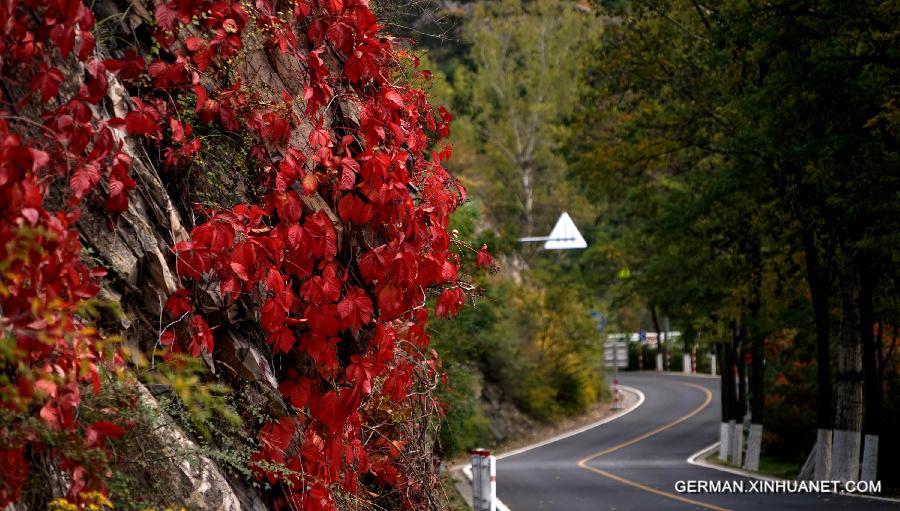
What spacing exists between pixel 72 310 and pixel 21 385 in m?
0.39

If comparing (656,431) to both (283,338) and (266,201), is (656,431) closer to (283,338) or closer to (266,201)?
(266,201)

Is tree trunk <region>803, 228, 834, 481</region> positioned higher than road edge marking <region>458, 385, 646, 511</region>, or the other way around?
tree trunk <region>803, 228, 834, 481</region>

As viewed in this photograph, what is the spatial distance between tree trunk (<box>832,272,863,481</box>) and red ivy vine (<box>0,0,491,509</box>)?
15.9 m

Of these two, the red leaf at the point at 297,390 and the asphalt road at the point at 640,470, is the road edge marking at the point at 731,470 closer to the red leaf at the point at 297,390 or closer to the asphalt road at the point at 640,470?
the asphalt road at the point at 640,470

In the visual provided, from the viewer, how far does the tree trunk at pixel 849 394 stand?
70.5ft

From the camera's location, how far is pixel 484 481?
12.8 meters

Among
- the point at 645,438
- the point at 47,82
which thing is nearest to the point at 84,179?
the point at 47,82

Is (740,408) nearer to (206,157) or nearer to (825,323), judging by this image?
(825,323)

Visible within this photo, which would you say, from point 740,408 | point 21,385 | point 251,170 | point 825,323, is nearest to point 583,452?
point 740,408

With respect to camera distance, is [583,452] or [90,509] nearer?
[90,509]

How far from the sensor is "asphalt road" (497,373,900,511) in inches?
742

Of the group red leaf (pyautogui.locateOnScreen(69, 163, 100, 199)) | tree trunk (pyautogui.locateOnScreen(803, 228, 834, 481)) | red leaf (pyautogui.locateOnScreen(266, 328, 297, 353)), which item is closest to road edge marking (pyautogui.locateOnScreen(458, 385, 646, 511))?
tree trunk (pyautogui.locateOnScreen(803, 228, 834, 481))

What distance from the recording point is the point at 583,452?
116ft

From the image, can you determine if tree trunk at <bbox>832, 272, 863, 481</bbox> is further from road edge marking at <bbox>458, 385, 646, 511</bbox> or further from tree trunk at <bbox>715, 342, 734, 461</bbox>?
tree trunk at <bbox>715, 342, 734, 461</bbox>
